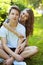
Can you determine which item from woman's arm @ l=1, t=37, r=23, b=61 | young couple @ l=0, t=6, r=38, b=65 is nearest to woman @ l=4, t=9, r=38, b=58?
young couple @ l=0, t=6, r=38, b=65

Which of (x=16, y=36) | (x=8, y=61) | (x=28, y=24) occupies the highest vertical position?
(x=28, y=24)

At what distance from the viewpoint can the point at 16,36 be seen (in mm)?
3521

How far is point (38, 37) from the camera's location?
6.10 meters

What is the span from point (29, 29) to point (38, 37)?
96.1 inches

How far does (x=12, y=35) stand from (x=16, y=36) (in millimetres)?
59

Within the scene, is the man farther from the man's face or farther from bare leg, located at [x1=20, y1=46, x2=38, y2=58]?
bare leg, located at [x1=20, y1=46, x2=38, y2=58]

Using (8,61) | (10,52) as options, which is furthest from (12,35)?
(8,61)

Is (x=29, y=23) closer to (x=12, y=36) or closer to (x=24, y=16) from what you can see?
(x=24, y=16)

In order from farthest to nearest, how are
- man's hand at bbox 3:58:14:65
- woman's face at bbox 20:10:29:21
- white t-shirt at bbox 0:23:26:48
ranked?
woman's face at bbox 20:10:29:21 → white t-shirt at bbox 0:23:26:48 → man's hand at bbox 3:58:14:65

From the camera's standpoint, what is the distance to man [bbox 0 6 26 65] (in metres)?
3.41

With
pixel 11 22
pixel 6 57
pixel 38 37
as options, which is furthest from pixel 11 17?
pixel 38 37

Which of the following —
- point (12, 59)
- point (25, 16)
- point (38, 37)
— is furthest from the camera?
point (38, 37)

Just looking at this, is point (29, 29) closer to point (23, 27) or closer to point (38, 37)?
point (23, 27)

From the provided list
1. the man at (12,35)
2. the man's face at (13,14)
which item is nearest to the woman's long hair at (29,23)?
the man at (12,35)
